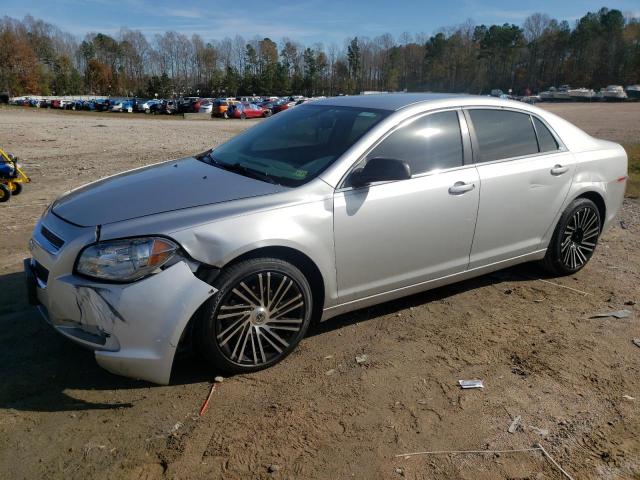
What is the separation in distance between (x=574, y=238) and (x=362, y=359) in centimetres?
263

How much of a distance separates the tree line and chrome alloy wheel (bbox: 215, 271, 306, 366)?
111m

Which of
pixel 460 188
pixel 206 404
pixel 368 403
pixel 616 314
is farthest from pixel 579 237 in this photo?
pixel 206 404

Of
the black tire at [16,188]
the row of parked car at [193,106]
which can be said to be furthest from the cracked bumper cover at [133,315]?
the row of parked car at [193,106]

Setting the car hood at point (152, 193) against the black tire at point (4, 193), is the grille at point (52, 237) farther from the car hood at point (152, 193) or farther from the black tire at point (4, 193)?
the black tire at point (4, 193)

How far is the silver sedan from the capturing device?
2.82m

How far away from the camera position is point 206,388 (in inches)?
123

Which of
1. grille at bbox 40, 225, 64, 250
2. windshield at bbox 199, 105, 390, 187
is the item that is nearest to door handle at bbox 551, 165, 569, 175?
windshield at bbox 199, 105, 390, 187

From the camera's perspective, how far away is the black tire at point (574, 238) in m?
4.69

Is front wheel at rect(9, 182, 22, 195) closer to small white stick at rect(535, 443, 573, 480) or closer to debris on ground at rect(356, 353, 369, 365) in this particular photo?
debris on ground at rect(356, 353, 369, 365)

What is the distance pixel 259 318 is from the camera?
125 inches

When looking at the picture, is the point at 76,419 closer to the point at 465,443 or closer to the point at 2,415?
the point at 2,415

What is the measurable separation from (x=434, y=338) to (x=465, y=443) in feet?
3.78

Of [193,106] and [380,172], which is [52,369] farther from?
[193,106]

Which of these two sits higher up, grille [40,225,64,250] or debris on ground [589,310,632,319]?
grille [40,225,64,250]
